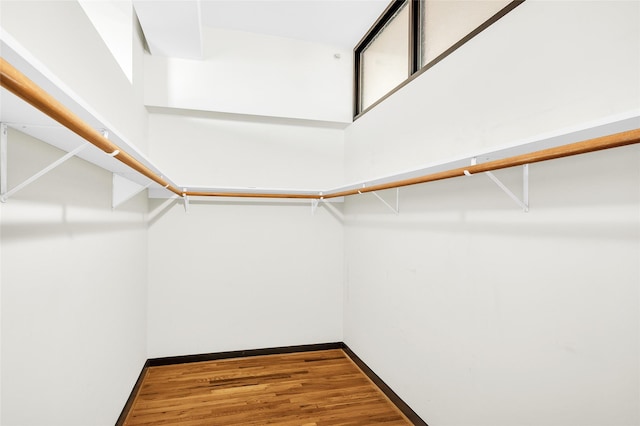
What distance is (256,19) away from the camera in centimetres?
254

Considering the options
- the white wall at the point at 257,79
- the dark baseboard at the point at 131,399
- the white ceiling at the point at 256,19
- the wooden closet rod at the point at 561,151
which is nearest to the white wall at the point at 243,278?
the dark baseboard at the point at 131,399

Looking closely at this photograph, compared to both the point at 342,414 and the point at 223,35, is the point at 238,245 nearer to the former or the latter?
the point at 342,414

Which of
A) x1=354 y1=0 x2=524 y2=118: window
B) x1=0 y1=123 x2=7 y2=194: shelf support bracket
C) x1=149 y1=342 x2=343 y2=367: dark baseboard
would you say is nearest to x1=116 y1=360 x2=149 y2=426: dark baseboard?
x1=149 y1=342 x2=343 y2=367: dark baseboard

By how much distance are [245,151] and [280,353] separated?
5.69ft

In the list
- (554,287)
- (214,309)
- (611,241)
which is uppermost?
(611,241)

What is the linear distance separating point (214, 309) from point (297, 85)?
1954 millimetres

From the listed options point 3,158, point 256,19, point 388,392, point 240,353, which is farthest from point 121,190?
point 388,392

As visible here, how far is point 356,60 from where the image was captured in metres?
2.96

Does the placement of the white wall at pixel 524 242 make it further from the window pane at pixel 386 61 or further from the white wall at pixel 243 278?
the white wall at pixel 243 278

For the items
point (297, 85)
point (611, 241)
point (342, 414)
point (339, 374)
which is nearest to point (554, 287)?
point (611, 241)

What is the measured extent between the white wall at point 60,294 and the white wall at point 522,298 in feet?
5.17

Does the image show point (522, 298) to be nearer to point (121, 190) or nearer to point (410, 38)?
point (410, 38)

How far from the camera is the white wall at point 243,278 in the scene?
273 centimetres

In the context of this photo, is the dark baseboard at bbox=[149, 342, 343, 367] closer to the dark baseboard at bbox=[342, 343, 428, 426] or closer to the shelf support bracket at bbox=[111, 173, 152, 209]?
the dark baseboard at bbox=[342, 343, 428, 426]
